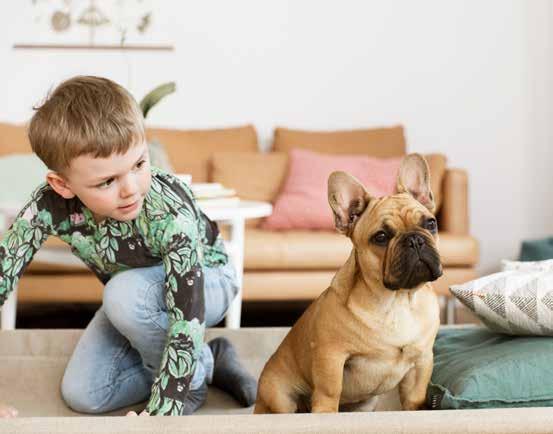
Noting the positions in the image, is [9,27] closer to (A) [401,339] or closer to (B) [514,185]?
(B) [514,185]

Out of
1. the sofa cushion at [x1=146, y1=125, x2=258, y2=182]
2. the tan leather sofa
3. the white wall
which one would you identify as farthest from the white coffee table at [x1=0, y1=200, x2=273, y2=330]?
the white wall

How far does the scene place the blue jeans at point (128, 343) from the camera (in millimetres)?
1748

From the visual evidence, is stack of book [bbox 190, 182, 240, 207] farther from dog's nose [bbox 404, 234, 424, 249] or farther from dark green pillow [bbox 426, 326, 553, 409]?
dog's nose [bbox 404, 234, 424, 249]

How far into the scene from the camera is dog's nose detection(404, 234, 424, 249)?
1.30m

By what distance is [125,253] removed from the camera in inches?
68.8

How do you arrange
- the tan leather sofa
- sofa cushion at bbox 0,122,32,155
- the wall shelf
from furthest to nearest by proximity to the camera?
the wall shelf, sofa cushion at bbox 0,122,32,155, the tan leather sofa

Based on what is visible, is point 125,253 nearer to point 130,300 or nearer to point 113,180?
point 130,300

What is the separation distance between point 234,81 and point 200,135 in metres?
0.43

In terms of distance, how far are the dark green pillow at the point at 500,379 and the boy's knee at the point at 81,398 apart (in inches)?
27.9

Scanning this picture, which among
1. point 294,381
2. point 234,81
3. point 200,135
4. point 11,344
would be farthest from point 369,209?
point 234,81

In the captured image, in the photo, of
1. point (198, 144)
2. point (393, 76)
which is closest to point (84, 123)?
point (198, 144)

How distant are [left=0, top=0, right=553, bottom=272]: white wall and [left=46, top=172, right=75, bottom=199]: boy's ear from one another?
3.00 metres

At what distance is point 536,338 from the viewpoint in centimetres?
159

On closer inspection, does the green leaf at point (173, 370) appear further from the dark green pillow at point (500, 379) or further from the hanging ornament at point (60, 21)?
the hanging ornament at point (60, 21)
